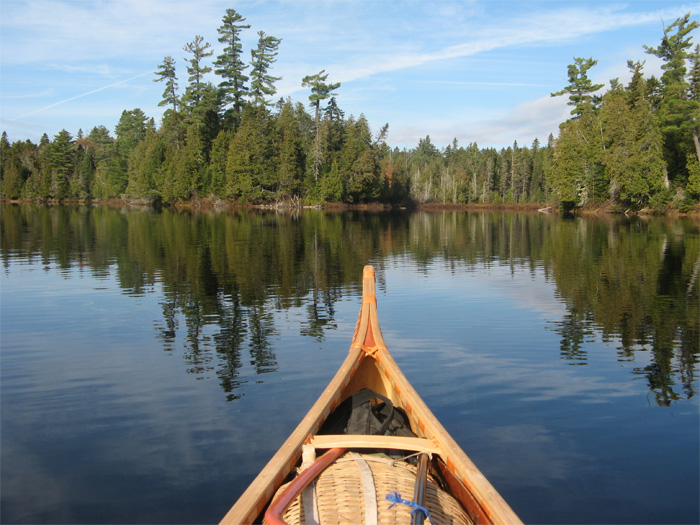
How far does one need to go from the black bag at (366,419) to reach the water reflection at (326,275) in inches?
104

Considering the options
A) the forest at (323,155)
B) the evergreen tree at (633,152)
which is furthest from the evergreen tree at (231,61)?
the evergreen tree at (633,152)

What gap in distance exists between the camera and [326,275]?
1805cm

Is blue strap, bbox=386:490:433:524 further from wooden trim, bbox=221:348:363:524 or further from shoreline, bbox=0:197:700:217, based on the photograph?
shoreline, bbox=0:197:700:217

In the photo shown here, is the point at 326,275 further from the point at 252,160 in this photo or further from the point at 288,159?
the point at 288,159

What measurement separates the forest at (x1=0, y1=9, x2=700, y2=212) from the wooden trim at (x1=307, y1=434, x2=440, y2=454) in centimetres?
5343

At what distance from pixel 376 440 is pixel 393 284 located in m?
12.7

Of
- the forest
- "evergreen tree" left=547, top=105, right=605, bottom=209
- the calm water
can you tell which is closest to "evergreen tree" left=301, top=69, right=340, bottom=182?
the forest

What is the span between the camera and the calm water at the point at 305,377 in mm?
5223

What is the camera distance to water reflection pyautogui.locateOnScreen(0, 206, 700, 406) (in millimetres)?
9812

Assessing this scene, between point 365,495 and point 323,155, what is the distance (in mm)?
77700

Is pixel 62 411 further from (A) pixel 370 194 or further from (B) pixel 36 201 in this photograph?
(B) pixel 36 201

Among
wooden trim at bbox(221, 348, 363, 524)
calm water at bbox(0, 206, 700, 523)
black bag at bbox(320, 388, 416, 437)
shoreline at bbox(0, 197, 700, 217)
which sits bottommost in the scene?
calm water at bbox(0, 206, 700, 523)

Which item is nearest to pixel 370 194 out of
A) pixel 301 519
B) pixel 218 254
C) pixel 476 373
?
pixel 218 254

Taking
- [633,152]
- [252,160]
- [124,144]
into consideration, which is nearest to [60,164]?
[124,144]
